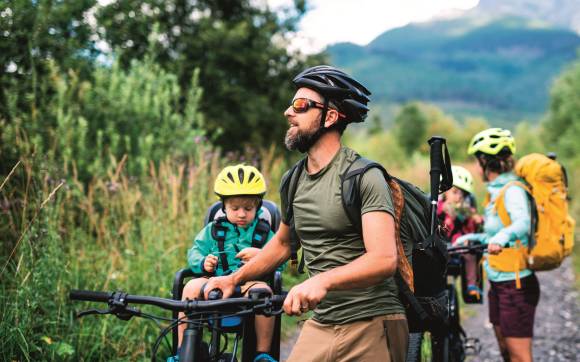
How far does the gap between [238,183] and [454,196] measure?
95.5 inches

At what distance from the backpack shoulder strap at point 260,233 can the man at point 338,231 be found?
4.92 ft

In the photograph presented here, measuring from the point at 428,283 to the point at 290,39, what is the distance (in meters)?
19.5

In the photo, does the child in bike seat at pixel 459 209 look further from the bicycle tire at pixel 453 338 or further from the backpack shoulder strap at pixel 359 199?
the backpack shoulder strap at pixel 359 199

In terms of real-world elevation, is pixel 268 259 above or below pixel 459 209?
below

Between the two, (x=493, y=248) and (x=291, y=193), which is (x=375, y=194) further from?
(x=493, y=248)

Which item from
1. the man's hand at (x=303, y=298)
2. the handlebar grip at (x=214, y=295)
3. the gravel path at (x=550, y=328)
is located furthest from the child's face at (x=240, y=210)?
the gravel path at (x=550, y=328)

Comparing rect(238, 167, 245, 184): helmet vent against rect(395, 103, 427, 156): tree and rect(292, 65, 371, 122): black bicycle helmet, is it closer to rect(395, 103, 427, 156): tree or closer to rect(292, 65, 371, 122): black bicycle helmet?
rect(292, 65, 371, 122): black bicycle helmet

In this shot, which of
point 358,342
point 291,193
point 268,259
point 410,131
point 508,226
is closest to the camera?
point 358,342

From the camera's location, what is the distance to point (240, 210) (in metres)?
4.30

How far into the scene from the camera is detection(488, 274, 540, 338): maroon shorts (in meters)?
4.72

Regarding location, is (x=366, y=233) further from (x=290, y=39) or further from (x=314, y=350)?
(x=290, y=39)

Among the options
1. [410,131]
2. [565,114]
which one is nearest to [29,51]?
[565,114]

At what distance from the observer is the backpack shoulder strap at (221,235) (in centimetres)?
416

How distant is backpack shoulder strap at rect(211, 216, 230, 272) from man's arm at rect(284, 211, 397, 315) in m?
1.81
